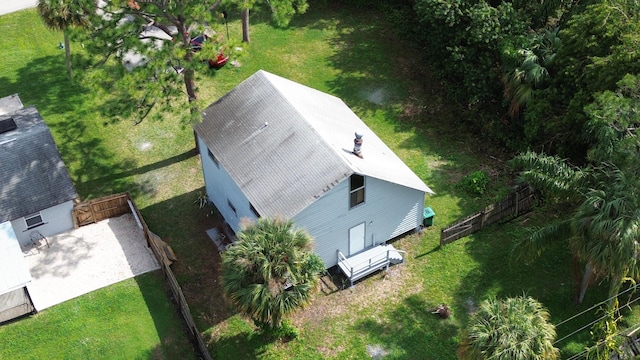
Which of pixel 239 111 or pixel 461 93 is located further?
pixel 461 93

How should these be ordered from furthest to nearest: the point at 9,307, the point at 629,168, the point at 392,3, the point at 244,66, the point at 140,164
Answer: the point at 392,3 → the point at 244,66 → the point at 140,164 → the point at 9,307 → the point at 629,168

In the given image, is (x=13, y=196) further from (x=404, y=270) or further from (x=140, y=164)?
(x=404, y=270)

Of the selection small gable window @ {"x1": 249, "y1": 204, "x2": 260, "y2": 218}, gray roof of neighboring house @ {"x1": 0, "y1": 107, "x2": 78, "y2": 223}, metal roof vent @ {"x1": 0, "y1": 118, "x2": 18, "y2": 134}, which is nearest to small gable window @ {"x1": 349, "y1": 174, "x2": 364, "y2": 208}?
small gable window @ {"x1": 249, "y1": 204, "x2": 260, "y2": 218}

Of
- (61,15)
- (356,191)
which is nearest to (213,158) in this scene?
(356,191)

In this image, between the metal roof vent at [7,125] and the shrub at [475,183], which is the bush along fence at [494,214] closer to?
the shrub at [475,183]

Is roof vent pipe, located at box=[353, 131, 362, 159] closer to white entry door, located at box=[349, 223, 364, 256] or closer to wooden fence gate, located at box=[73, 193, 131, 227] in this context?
white entry door, located at box=[349, 223, 364, 256]

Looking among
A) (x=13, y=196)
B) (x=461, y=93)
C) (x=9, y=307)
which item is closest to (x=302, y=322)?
(x=9, y=307)
